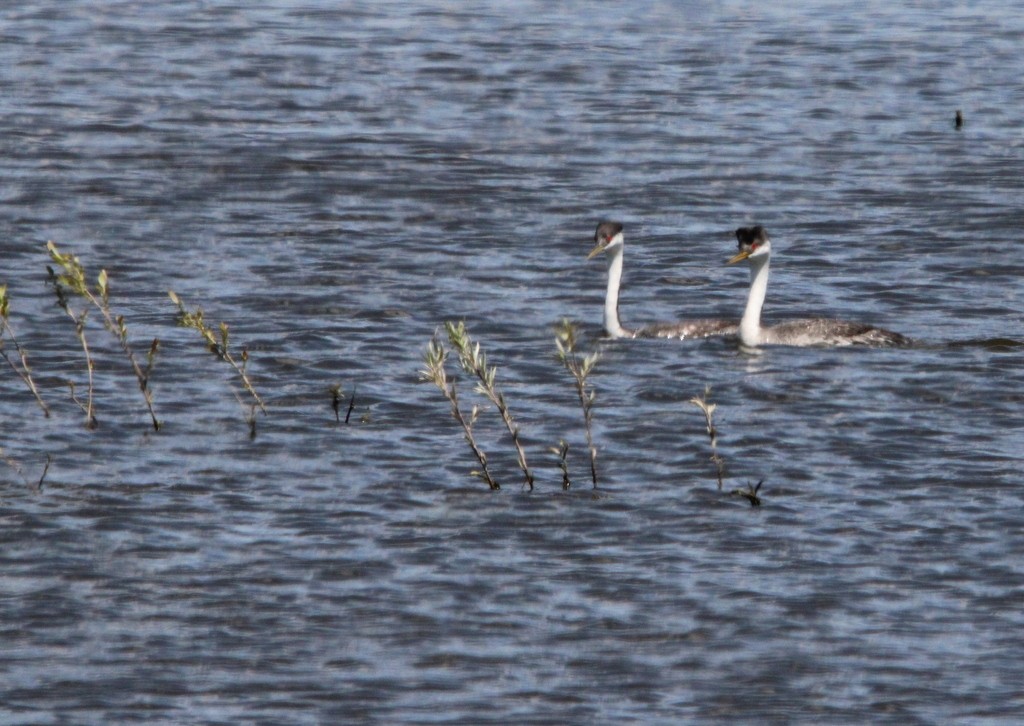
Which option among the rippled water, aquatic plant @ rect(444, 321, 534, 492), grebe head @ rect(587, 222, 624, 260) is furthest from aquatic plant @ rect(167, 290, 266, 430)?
grebe head @ rect(587, 222, 624, 260)

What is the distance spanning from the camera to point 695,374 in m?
15.6

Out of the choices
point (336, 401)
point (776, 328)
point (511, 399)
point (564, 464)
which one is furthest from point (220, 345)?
point (776, 328)

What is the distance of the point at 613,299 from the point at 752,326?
3.80ft

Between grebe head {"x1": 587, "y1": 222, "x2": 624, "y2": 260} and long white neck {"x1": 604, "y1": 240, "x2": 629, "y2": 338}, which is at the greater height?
grebe head {"x1": 587, "y1": 222, "x2": 624, "y2": 260}

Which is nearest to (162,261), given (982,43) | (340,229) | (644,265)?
(340,229)

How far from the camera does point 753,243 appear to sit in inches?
669

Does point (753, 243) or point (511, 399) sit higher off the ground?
point (753, 243)

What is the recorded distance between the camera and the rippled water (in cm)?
984

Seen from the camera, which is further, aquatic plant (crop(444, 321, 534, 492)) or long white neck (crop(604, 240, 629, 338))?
long white neck (crop(604, 240, 629, 338))

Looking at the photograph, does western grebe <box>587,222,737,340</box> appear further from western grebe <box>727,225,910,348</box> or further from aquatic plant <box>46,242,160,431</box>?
aquatic plant <box>46,242,160,431</box>

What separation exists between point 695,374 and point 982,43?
1639cm

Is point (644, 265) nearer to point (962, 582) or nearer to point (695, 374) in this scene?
point (695, 374)

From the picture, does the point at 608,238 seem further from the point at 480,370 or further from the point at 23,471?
the point at 23,471

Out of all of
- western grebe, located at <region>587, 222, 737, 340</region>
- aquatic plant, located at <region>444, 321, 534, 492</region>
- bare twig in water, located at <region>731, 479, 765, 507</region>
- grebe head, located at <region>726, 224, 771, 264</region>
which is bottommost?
western grebe, located at <region>587, 222, 737, 340</region>
